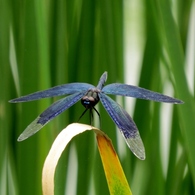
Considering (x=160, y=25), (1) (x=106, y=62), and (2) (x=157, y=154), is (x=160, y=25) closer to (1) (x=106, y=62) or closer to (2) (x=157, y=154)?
(1) (x=106, y=62)

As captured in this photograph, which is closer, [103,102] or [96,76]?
[103,102]

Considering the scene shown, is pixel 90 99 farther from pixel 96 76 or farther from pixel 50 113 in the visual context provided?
pixel 96 76

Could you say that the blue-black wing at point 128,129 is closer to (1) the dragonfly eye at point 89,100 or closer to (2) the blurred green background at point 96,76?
(1) the dragonfly eye at point 89,100

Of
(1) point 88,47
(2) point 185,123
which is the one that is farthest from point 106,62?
(2) point 185,123

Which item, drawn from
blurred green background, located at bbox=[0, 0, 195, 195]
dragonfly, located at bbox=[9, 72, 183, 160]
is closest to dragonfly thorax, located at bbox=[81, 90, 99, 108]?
dragonfly, located at bbox=[9, 72, 183, 160]

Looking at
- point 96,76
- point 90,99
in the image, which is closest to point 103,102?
point 90,99
